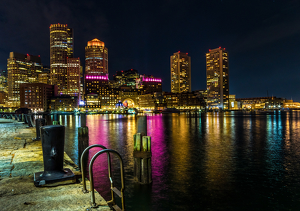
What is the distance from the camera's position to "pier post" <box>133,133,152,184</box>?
428 inches

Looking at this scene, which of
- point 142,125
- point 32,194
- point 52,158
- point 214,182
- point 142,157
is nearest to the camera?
point 32,194

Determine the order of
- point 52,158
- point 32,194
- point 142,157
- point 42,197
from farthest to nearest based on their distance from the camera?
point 142,157, point 52,158, point 32,194, point 42,197

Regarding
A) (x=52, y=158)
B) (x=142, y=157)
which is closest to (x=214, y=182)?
(x=142, y=157)

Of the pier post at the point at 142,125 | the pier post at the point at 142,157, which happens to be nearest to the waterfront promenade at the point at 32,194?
the pier post at the point at 142,157

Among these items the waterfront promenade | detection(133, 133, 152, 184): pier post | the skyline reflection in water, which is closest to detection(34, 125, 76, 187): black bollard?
the waterfront promenade

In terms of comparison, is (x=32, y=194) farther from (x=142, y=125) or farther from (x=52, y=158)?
(x=142, y=125)

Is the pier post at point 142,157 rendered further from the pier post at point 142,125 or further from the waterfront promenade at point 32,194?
the waterfront promenade at point 32,194

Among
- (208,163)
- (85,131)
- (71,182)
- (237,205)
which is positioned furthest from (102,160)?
(237,205)

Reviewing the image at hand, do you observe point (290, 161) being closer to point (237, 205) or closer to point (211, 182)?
point (211, 182)

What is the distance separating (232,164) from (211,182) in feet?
16.7

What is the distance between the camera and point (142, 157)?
10.9 metres

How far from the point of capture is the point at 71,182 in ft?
25.9

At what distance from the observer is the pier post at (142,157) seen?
428 inches

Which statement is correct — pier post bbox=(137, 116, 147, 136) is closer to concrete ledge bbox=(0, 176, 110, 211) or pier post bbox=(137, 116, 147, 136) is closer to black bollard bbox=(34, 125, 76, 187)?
black bollard bbox=(34, 125, 76, 187)
